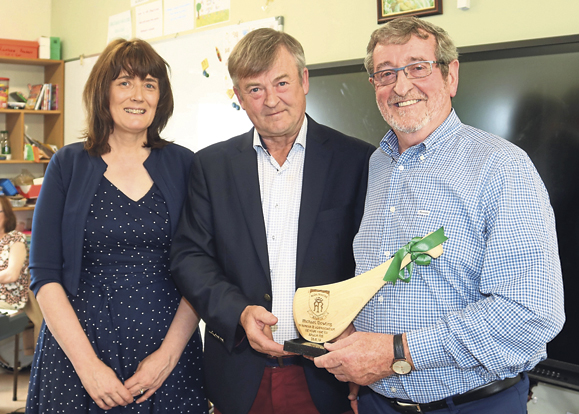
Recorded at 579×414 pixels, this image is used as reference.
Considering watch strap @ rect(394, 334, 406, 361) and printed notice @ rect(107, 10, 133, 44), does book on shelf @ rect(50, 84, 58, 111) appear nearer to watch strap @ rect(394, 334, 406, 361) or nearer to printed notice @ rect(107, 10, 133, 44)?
printed notice @ rect(107, 10, 133, 44)

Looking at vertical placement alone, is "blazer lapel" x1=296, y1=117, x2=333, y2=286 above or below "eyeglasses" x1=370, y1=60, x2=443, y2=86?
below

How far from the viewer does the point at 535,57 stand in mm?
1914

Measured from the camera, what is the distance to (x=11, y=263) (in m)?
3.79

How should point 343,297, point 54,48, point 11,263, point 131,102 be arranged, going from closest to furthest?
point 343,297, point 131,102, point 11,263, point 54,48

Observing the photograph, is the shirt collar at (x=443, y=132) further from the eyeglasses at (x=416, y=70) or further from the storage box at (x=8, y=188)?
the storage box at (x=8, y=188)

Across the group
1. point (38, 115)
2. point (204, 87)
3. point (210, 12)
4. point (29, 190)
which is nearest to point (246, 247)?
point (204, 87)

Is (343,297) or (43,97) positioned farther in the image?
(43,97)

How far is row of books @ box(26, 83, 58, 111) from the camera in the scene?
477cm

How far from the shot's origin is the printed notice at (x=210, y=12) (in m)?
3.31

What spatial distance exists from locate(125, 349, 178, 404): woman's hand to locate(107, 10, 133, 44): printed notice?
309 cm

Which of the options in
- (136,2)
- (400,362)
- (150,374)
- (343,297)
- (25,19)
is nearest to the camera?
(400,362)

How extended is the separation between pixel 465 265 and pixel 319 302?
36cm

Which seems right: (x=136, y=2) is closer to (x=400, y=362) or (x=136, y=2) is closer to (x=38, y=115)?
(x=38, y=115)

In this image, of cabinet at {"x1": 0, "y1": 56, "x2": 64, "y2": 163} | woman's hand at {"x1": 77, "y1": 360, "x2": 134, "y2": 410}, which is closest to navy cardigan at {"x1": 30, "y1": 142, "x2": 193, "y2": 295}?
woman's hand at {"x1": 77, "y1": 360, "x2": 134, "y2": 410}
